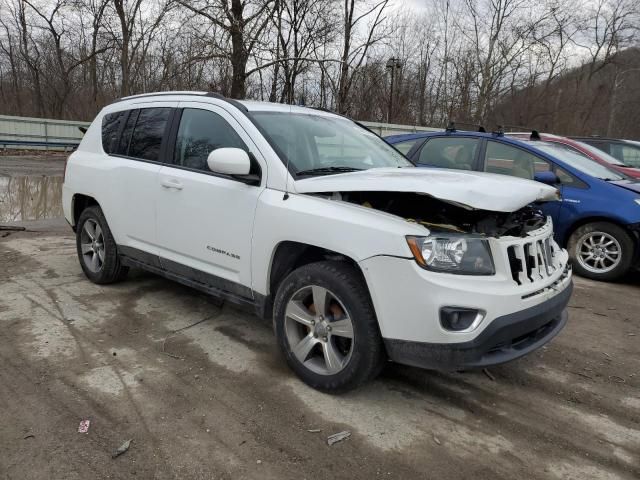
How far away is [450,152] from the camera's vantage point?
6.62 metres

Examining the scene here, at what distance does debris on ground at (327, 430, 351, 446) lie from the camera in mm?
2621

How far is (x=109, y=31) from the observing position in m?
28.4

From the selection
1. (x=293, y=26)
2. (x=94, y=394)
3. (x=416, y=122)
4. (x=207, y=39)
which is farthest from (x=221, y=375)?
(x=416, y=122)

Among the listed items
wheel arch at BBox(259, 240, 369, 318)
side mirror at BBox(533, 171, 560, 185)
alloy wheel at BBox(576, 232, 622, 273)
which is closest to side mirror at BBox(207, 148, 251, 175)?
wheel arch at BBox(259, 240, 369, 318)

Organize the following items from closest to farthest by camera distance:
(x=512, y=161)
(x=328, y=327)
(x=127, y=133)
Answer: (x=328, y=327) → (x=127, y=133) → (x=512, y=161)

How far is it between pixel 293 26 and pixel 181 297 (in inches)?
530

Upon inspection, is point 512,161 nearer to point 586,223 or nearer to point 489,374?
point 586,223

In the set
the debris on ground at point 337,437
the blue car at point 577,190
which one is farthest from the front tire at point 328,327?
the blue car at point 577,190

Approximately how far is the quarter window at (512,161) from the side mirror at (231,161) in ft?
13.4

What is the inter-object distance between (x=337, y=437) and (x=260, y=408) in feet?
1.68

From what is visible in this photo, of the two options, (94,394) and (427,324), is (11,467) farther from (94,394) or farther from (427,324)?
(427,324)

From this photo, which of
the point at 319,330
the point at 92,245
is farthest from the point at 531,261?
the point at 92,245

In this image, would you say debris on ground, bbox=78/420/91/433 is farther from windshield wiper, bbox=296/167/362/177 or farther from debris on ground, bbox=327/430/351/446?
windshield wiper, bbox=296/167/362/177

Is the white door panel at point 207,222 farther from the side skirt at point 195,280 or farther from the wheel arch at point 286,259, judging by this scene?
the wheel arch at point 286,259
